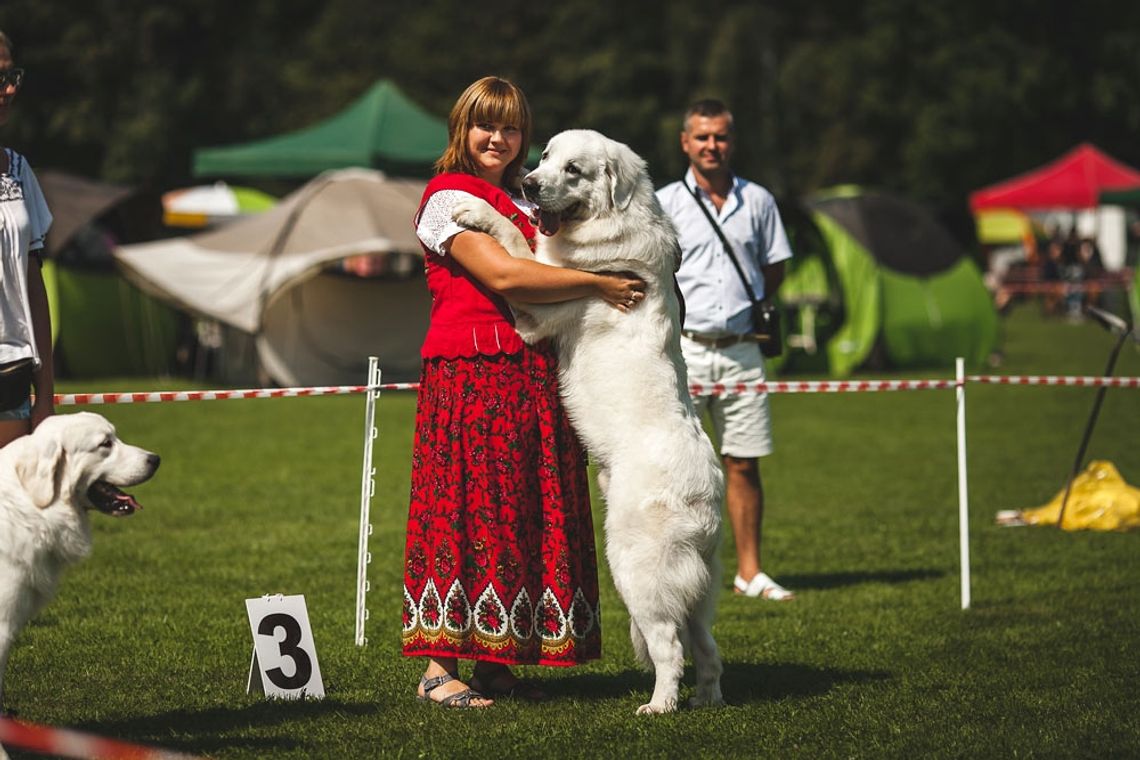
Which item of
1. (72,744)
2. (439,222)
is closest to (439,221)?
(439,222)

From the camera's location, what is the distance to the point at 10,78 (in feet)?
13.7

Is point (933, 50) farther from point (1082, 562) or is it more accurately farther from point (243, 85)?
point (1082, 562)

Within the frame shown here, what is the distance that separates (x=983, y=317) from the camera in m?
20.7

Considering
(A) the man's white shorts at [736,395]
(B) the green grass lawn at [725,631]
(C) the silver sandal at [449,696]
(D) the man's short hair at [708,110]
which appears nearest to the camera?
(B) the green grass lawn at [725,631]

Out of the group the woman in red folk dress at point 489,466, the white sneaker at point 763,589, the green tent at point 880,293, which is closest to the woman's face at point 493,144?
the woman in red folk dress at point 489,466

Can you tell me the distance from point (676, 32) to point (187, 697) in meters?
57.1

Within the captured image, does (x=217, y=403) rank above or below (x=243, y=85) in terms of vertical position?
below

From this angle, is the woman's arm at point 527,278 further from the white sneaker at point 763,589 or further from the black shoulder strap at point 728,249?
the white sneaker at point 763,589

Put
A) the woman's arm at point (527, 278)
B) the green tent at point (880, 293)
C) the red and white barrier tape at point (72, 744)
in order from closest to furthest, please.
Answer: the red and white barrier tape at point (72, 744) → the woman's arm at point (527, 278) → the green tent at point (880, 293)

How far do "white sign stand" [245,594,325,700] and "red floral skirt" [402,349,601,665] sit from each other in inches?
19.2

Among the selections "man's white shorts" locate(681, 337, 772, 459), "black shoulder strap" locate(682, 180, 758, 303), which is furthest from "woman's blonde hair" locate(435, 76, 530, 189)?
"man's white shorts" locate(681, 337, 772, 459)

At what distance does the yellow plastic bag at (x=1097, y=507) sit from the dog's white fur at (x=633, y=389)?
5196 mm

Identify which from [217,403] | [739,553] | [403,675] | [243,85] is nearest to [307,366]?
[217,403]

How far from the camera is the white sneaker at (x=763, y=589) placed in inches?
285
